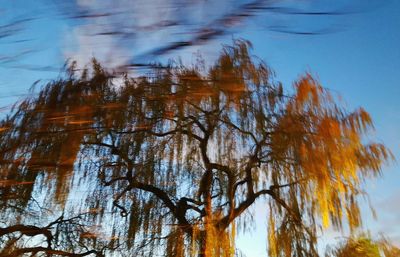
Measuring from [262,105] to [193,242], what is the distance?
258 cm

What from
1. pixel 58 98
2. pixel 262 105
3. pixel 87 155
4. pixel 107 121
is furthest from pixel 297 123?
pixel 58 98

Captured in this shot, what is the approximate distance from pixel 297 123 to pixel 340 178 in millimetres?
1145

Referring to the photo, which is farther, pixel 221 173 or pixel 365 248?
pixel 365 248

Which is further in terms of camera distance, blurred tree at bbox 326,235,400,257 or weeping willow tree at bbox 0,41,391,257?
blurred tree at bbox 326,235,400,257

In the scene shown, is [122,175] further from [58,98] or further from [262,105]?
[58,98]

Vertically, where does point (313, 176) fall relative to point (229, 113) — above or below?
below

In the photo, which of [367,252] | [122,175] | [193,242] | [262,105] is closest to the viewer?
[193,242]

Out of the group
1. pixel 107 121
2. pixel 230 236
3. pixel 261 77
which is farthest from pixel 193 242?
pixel 107 121

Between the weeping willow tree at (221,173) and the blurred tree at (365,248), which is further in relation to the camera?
the blurred tree at (365,248)

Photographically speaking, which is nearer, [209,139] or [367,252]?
[209,139]

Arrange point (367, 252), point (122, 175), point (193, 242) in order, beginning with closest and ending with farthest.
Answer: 1. point (193, 242)
2. point (122, 175)
3. point (367, 252)

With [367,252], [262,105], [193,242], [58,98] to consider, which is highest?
[262,105]

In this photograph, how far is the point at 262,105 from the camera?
23.5 feet

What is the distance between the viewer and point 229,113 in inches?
282
